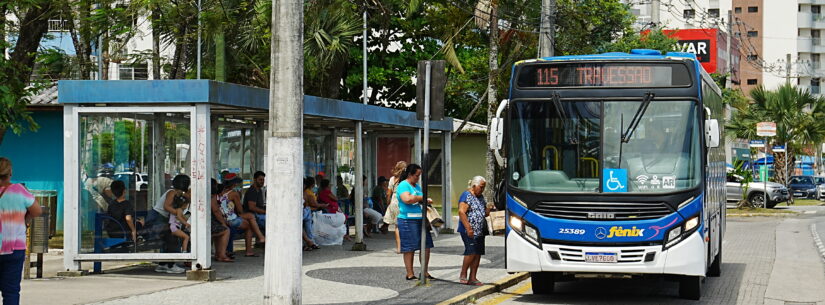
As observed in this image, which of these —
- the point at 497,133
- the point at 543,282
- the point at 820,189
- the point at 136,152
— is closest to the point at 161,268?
the point at 136,152

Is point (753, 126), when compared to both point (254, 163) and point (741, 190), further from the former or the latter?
point (254, 163)

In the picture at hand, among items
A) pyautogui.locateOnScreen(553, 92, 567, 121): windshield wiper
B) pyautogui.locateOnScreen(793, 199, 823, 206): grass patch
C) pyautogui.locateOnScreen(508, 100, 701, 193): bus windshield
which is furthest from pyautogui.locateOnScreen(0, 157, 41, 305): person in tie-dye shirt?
pyautogui.locateOnScreen(793, 199, 823, 206): grass patch

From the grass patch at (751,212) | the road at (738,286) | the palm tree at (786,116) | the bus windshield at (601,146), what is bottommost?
the grass patch at (751,212)

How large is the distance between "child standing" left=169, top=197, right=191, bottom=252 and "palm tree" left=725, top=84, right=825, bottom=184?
38919 mm

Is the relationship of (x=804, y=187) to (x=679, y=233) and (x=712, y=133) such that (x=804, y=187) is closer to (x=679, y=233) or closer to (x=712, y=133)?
(x=712, y=133)

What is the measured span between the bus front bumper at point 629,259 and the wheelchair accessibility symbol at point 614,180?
2.11 ft

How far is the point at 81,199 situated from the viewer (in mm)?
14805

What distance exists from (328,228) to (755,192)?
2857 cm

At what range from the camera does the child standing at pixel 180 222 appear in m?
15.0

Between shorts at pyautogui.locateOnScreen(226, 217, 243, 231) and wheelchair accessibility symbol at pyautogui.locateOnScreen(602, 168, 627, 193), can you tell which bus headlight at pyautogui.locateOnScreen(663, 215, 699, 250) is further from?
shorts at pyautogui.locateOnScreen(226, 217, 243, 231)

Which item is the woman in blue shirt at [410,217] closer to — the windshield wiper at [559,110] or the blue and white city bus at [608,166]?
the blue and white city bus at [608,166]

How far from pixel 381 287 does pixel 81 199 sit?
4.26 meters

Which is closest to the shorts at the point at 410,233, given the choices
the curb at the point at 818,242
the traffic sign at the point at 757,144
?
the curb at the point at 818,242

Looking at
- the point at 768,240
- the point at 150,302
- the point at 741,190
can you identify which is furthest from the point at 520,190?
the point at 741,190
